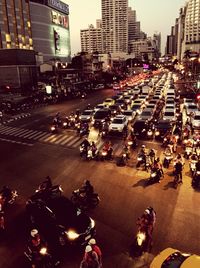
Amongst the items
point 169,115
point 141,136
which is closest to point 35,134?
point 141,136

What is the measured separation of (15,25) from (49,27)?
55.6 ft

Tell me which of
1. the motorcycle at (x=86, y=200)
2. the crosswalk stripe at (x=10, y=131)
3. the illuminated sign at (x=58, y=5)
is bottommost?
the crosswalk stripe at (x=10, y=131)

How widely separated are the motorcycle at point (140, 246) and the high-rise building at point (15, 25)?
281ft

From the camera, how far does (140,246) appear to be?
400 inches

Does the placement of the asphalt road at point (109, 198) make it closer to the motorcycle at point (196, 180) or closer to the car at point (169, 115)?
the motorcycle at point (196, 180)

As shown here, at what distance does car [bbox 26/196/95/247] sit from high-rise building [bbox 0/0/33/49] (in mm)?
82652

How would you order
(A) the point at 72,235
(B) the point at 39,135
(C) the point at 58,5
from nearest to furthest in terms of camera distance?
(A) the point at 72,235 < (B) the point at 39,135 < (C) the point at 58,5

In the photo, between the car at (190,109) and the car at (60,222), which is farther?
the car at (190,109)

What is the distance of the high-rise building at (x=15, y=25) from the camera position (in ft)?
276

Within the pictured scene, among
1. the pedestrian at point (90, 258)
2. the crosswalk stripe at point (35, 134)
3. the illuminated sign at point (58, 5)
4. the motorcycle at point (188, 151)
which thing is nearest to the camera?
the pedestrian at point (90, 258)

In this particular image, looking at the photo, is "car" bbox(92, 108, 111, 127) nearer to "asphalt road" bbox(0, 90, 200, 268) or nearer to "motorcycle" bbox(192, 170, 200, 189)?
"asphalt road" bbox(0, 90, 200, 268)

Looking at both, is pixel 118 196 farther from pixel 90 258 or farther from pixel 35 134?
pixel 35 134

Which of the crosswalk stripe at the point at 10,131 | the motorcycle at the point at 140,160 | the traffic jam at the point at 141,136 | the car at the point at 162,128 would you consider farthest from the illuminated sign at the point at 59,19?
the motorcycle at the point at 140,160

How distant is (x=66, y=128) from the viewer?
100.0 feet
